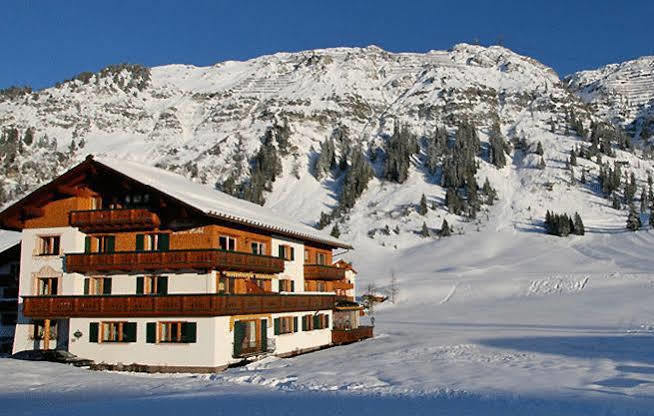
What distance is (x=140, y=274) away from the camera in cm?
3356

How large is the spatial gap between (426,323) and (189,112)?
13525 cm

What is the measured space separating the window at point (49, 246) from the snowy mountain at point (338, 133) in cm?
7617

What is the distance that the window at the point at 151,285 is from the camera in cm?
3309

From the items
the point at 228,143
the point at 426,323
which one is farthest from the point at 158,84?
the point at 426,323

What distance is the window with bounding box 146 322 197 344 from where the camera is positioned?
31781mm

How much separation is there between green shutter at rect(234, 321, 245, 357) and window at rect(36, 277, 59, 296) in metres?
10.9

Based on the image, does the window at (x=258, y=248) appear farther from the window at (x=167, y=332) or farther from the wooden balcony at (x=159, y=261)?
the window at (x=167, y=332)

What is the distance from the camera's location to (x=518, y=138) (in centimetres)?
14388

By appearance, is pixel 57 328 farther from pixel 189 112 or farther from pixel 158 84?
pixel 158 84

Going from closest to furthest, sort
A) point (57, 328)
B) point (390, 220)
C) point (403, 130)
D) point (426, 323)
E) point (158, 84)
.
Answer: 1. point (57, 328)
2. point (426, 323)
3. point (390, 220)
4. point (403, 130)
5. point (158, 84)

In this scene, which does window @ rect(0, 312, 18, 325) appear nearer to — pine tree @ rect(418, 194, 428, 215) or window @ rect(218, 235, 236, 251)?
window @ rect(218, 235, 236, 251)

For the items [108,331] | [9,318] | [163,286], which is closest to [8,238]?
[9,318]

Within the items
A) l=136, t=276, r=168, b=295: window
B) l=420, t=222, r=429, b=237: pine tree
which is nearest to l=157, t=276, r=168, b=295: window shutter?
l=136, t=276, r=168, b=295: window

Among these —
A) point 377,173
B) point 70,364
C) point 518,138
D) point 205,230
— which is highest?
point 518,138
